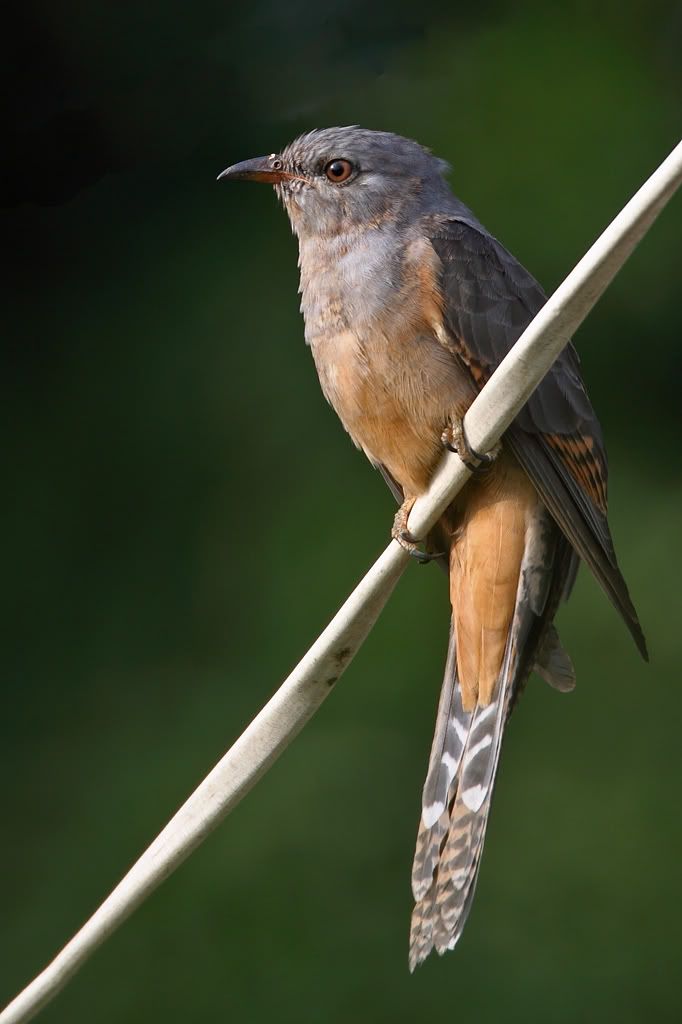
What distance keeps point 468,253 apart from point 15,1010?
1471 mm

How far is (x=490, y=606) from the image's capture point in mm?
2254

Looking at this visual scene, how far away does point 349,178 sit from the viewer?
2375 millimetres

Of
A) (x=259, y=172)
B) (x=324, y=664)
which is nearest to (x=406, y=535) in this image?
(x=324, y=664)

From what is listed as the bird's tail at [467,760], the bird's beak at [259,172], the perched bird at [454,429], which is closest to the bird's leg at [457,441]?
the perched bird at [454,429]

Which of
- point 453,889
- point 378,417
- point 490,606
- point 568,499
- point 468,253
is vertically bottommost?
point 453,889

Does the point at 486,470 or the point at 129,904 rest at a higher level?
the point at 129,904

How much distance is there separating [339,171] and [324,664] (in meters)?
1.33

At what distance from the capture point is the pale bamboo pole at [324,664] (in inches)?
45.5

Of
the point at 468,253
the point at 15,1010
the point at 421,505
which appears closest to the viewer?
the point at 15,1010

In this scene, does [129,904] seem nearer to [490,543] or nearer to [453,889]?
[453,889]

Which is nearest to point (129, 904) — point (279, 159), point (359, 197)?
point (359, 197)

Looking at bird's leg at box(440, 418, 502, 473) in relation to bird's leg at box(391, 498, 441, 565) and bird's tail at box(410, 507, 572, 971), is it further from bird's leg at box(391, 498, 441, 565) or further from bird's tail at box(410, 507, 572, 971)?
bird's tail at box(410, 507, 572, 971)

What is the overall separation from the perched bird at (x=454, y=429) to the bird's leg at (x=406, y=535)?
1cm

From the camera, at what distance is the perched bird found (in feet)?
6.92
